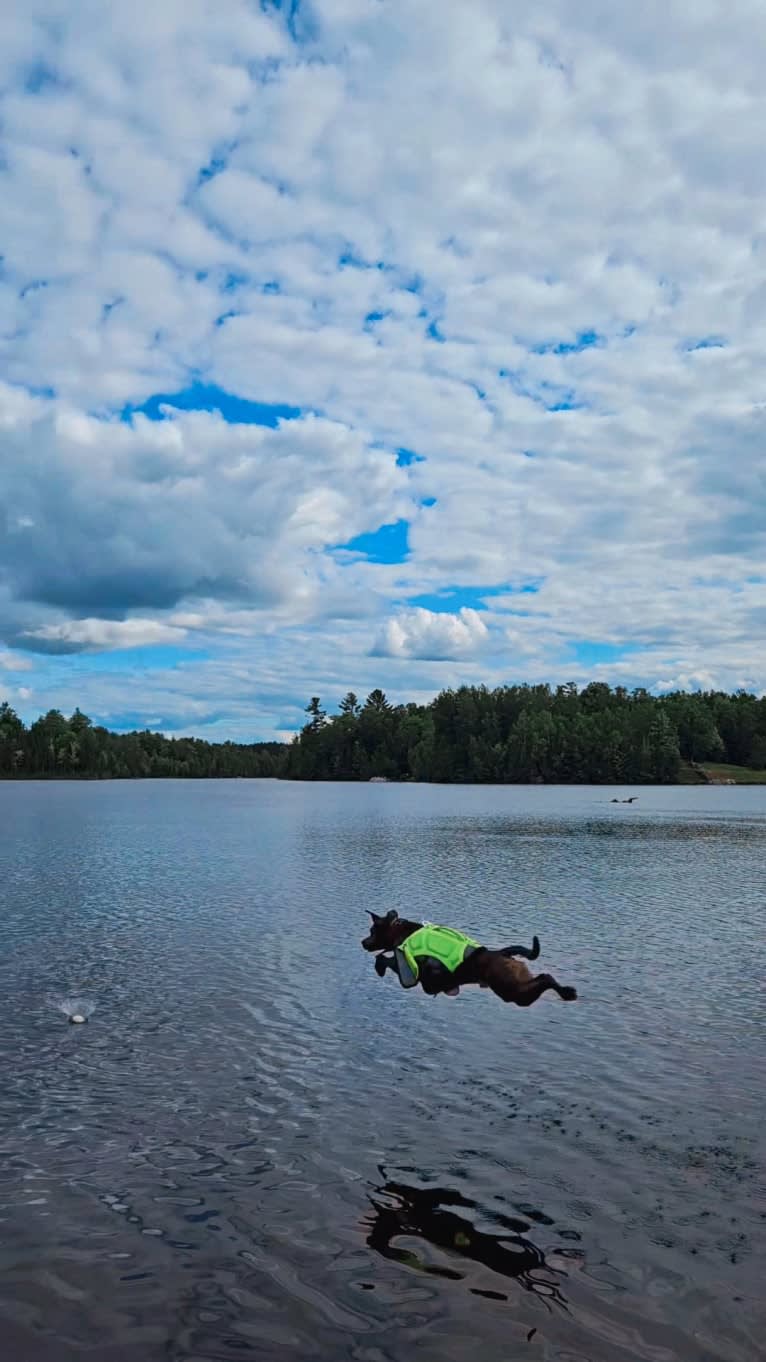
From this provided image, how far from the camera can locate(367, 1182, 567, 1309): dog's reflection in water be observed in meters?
11.8

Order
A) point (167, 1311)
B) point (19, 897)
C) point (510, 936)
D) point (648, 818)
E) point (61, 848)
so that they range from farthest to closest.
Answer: point (648, 818)
point (61, 848)
point (19, 897)
point (510, 936)
point (167, 1311)

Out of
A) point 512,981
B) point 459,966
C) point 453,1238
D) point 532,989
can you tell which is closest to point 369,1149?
point 453,1238

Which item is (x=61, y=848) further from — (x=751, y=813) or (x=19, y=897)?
(x=751, y=813)

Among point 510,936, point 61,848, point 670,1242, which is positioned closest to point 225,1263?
point 670,1242

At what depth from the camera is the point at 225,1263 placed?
12125 millimetres

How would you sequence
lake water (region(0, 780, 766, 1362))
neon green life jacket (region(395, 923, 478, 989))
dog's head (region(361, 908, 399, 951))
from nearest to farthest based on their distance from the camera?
lake water (region(0, 780, 766, 1362)) < neon green life jacket (region(395, 923, 478, 989)) < dog's head (region(361, 908, 399, 951))

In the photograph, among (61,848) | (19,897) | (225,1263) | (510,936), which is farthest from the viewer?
(61,848)

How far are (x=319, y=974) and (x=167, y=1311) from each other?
1862 cm

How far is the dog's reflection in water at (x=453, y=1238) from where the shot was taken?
466 inches

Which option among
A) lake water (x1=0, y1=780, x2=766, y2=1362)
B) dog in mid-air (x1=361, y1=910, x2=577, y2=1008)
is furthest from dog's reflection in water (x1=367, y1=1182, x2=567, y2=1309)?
dog in mid-air (x1=361, y1=910, x2=577, y2=1008)

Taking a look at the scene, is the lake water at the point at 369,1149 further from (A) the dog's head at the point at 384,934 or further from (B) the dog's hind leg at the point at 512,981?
(A) the dog's head at the point at 384,934

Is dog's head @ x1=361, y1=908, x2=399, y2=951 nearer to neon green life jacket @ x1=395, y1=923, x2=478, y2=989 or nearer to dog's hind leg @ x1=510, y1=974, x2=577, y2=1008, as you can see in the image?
neon green life jacket @ x1=395, y1=923, x2=478, y2=989

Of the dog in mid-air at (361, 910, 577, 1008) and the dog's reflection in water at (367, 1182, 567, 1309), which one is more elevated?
the dog in mid-air at (361, 910, 577, 1008)

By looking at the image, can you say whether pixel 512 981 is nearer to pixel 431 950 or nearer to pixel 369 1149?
pixel 431 950
